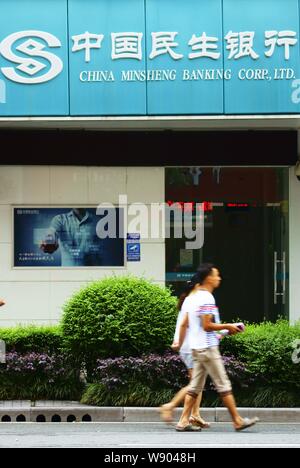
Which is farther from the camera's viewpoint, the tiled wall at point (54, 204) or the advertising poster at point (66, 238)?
the advertising poster at point (66, 238)

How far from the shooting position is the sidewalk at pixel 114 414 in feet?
33.1

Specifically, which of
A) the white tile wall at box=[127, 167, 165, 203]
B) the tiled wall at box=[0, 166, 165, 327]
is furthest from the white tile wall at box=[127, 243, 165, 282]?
the white tile wall at box=[127, 167, 165, 203]

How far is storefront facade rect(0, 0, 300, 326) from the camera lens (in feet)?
44.0

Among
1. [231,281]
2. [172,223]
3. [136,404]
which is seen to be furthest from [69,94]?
[136,404]

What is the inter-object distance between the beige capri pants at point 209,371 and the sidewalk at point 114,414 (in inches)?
47.1

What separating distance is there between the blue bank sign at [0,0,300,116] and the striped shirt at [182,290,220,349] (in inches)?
203

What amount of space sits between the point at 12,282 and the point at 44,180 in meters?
1.97

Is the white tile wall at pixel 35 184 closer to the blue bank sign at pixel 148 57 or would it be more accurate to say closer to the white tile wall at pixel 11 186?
the white tile wall at pixel 11 186

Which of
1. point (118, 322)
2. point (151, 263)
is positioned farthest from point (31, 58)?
point (118, 322)

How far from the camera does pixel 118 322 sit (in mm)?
10594

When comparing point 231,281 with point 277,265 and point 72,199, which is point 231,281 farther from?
point 72,199

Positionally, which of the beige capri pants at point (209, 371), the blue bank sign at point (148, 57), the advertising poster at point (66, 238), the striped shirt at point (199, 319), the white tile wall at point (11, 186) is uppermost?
the blue bank sign at point (148, 57)

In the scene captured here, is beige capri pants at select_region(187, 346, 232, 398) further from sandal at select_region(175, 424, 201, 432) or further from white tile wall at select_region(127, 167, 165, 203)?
white tile wall at select_region(127, 167, 165, 203)

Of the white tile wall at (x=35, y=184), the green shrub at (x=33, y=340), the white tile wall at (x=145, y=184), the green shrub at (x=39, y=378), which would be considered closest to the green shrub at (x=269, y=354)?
the green shrub at (x=39, y=378)
